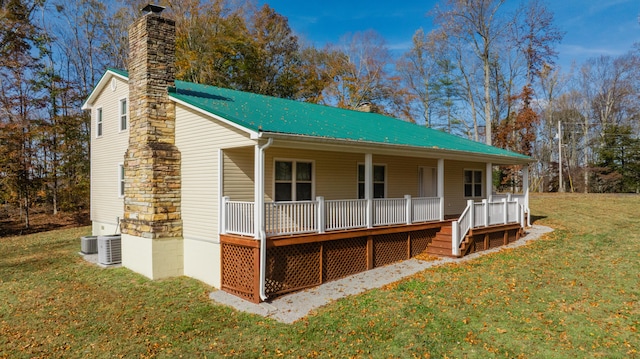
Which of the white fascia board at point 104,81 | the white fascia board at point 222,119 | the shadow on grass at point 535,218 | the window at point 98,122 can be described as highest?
the white fascia board at point 104,81

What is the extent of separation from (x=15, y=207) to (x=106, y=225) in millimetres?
14066

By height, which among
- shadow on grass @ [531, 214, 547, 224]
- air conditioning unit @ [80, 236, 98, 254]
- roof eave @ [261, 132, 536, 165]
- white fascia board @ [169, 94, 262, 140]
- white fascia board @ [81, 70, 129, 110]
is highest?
white fascia board @ [81, 70, 129, 110]

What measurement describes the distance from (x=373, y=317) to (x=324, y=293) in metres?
1.80

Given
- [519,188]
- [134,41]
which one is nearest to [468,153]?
[134,41]

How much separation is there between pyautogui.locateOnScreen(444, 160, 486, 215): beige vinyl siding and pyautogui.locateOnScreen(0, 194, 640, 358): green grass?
514cm

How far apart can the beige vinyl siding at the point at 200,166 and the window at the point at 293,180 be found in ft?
6.41

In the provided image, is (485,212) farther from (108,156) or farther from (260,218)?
(108,156)

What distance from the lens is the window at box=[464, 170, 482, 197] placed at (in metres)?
17.9

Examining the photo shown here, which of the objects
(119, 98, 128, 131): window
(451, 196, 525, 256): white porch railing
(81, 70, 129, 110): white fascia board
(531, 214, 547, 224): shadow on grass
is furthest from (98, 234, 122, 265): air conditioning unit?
(531, 214, 547, 224): shadow on grass

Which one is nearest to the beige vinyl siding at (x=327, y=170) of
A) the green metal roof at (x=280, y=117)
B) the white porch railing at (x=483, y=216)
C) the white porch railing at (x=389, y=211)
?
the green metal roof at (x=280, y=117)

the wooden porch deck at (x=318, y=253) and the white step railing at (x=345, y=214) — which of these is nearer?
the wooden porch deck at (x=318, y=253)

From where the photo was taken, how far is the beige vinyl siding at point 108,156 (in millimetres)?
14005

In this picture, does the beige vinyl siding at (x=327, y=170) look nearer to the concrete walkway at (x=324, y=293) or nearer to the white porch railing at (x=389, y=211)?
the white porch railing at (x=389, y=211)

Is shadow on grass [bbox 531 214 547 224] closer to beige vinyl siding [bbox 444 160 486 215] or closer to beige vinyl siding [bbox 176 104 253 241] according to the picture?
beige vinyl siding [bbox 444 160 486 215]
